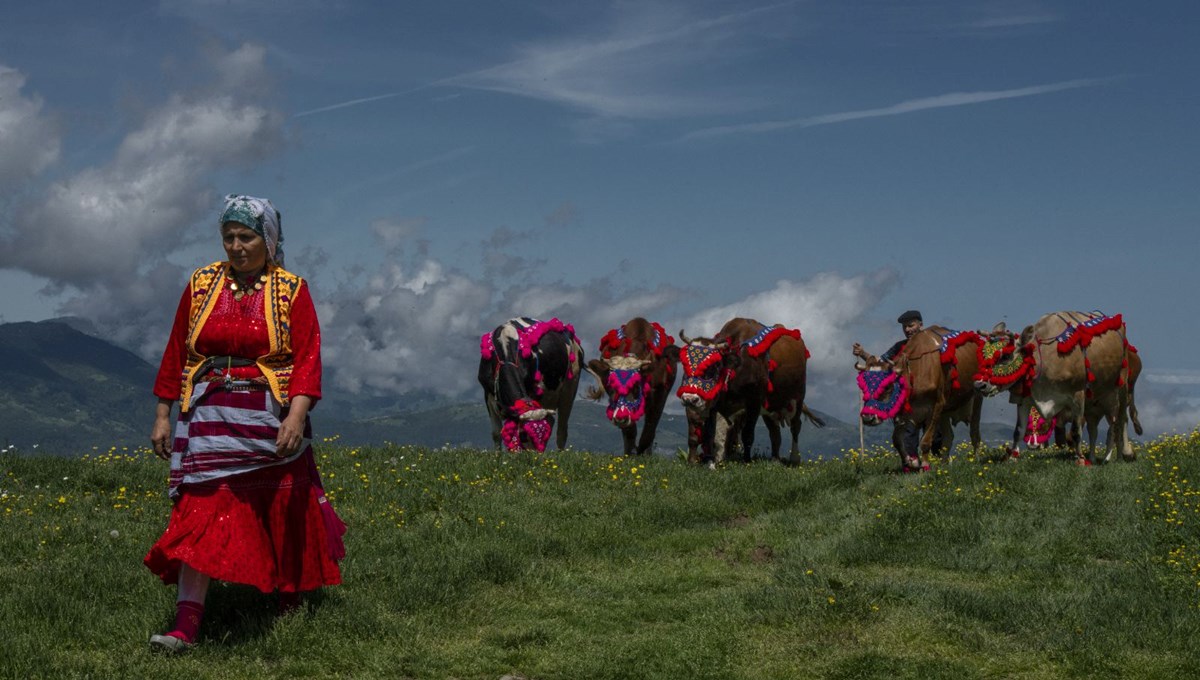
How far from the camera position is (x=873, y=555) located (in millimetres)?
11711

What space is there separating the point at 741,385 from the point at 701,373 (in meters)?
1.28

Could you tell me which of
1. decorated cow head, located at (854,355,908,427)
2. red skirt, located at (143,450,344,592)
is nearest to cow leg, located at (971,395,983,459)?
decorated cow head, located at (854,355,908,427)

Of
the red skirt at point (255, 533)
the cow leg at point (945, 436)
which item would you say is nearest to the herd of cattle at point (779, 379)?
the cow leg at point (945, 436)

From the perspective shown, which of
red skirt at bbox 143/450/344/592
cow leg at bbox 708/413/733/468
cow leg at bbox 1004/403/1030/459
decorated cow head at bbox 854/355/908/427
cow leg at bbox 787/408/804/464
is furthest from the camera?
cow leg at bbox 787/408/804/464

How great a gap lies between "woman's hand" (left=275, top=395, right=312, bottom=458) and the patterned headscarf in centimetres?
116

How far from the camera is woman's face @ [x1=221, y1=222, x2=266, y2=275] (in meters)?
7.98

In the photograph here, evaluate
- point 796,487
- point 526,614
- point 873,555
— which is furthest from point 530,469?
point 526,614

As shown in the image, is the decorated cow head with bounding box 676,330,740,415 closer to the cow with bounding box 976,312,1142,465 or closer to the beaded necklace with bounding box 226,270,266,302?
the cow with bounding box 976,312,1142,465

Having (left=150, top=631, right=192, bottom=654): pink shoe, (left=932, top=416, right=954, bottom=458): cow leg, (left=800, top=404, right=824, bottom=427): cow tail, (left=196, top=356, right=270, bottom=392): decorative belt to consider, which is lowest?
(left=150, top=631, right=192, bottom=654): pink shoe

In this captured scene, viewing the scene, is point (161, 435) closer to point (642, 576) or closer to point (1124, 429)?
point (642, 576)

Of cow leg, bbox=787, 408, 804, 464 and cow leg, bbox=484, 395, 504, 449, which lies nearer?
cow leg, bbox=484, 395, 504, 449

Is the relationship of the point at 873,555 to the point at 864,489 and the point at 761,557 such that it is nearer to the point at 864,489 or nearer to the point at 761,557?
the point at 761,557

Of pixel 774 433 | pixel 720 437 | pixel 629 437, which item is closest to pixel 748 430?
pixel 774 433

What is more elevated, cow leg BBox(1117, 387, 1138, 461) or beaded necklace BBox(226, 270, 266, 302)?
beaded necklace BBox(226, 270, 266, 302)
